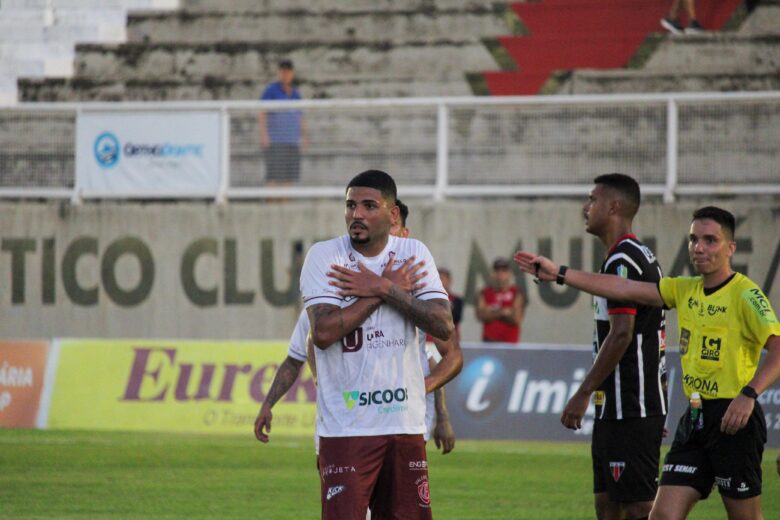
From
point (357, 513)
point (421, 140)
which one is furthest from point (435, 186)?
point (357, 513)

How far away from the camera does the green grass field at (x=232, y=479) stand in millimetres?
11234

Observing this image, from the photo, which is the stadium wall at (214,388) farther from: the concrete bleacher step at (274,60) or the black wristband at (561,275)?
the black wristband at (561,275)

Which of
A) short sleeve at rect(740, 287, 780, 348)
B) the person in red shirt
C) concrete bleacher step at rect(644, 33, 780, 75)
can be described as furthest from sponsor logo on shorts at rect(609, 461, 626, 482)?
concrete bleacher step at rect(644, 33, 780, 75)

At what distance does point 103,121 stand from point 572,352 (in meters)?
7.33

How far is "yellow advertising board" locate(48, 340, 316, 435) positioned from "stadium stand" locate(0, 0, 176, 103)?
8725 mm

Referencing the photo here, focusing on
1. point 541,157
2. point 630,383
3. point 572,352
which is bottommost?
point 572,352

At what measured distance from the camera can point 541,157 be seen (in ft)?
61.8

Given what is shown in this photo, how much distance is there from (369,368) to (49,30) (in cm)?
2154

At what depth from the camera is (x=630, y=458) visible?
775 centimetres

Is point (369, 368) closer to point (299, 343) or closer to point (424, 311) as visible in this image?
point (424, 311)

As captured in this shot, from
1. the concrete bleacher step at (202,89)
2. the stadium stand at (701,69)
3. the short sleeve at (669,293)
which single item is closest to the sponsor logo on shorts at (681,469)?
the short sleeve at (669,293)

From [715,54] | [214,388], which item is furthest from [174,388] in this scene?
[715,54]

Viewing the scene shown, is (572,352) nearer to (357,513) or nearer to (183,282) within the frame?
(183,282)

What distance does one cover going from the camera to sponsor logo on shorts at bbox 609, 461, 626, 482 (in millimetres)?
7742
